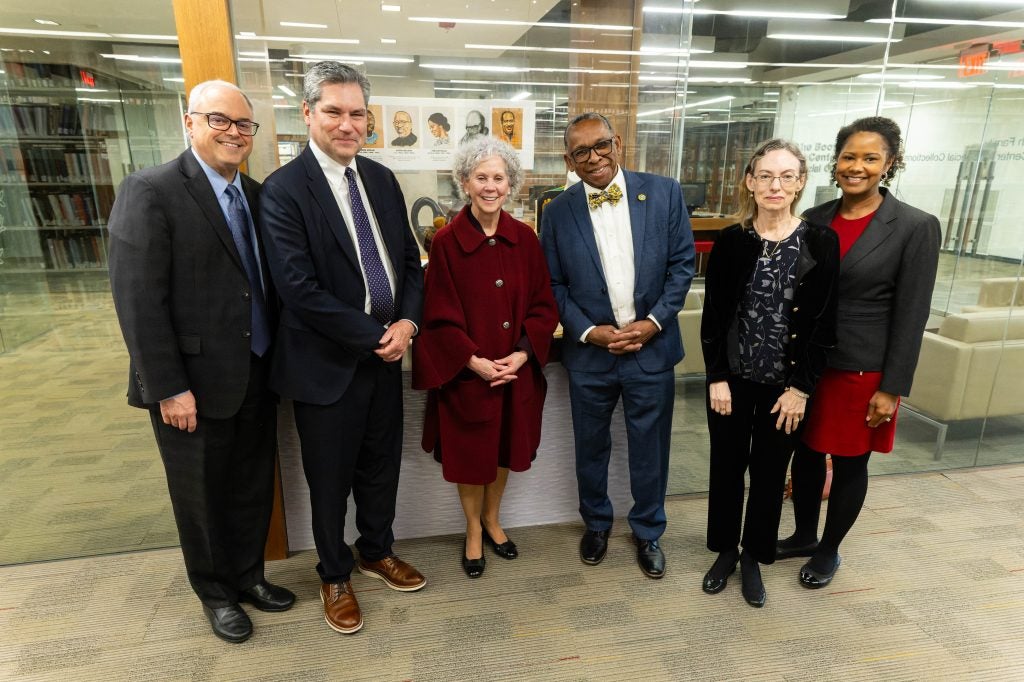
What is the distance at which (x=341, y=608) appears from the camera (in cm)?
211

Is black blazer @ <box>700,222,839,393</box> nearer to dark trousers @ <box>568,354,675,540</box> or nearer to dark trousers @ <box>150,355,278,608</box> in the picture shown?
dark trousers @ <box>568,354,675,540</box>

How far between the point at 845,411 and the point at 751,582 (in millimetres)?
770

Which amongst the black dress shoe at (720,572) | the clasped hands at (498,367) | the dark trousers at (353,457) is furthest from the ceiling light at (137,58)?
the black dress shoe at (720,572)

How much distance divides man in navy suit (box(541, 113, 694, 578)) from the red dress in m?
0.54

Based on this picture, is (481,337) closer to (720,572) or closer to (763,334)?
(763,334)

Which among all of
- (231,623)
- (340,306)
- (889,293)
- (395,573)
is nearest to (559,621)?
(395,573)

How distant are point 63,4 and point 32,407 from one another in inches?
84.5

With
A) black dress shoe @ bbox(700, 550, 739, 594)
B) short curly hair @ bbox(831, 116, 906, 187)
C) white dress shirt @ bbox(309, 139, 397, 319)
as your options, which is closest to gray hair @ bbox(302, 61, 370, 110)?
white dress shirt @ bbox(309, 139, 397, 319)

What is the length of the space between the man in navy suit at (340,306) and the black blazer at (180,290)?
0.14 m

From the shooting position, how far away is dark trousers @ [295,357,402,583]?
1988 mm

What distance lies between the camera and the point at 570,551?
2570 mm

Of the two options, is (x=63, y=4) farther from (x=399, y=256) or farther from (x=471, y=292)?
(x=471, y=292)

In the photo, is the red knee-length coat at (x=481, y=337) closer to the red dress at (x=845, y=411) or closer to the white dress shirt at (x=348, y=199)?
the white dress shirt at (x=348, y=199)

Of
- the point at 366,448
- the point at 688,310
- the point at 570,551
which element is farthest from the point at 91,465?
the point at 688,310
